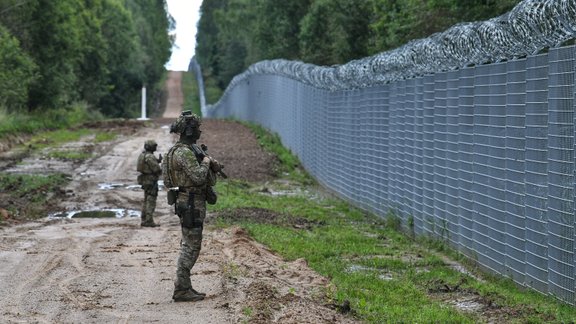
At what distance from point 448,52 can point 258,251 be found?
353 cm

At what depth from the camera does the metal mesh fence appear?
933 cm

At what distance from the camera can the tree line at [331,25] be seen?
26.5 metres

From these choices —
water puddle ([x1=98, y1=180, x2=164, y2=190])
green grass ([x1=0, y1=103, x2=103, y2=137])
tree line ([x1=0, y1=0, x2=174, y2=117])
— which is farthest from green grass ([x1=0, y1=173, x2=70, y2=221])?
tree line ([x1=0, y1=0, x2=174, y2=117])

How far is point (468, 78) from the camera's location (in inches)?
498

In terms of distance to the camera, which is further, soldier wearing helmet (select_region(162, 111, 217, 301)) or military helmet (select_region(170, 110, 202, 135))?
military helmet (select_region(170, 110, 202, 135))

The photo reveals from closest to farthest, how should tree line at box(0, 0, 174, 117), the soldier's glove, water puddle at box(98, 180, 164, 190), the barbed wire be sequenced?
the barbed wire < the soldier's glove < water puddle at box(98, 180, 164, 190) < tree line at box(0, 0, 174, 117)

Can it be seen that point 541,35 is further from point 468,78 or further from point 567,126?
point 468,78

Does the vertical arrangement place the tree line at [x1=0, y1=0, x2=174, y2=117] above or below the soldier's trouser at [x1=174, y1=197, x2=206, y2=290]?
above

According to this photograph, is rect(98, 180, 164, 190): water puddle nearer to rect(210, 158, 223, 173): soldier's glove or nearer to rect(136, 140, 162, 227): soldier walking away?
rect(136, 140, 162, 227): soldier walking away

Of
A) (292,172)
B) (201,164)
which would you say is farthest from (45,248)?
(292,172)

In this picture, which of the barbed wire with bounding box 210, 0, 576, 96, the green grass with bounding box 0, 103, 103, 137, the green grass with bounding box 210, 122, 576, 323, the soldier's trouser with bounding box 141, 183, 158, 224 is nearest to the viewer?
the green grass with bounding box 210, 122, 576, 323

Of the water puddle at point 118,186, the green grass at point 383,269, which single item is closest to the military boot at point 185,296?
the green grass at point 383,269

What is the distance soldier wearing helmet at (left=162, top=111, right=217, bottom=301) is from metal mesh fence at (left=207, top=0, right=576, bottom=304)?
3.19 m

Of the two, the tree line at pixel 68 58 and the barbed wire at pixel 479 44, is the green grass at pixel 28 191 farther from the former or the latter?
the tree line at pixel 68 58
